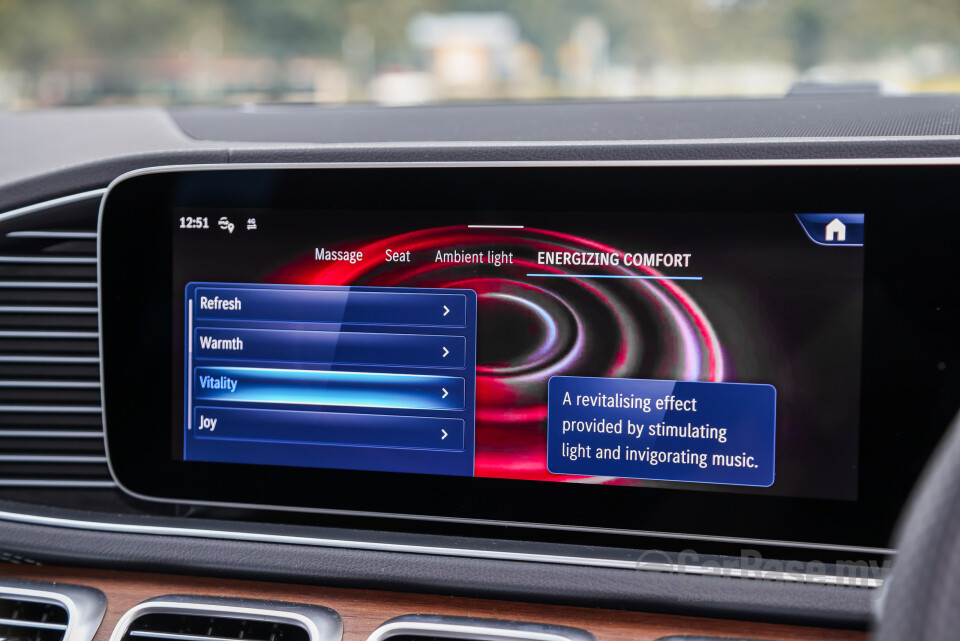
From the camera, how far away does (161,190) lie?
130 cm

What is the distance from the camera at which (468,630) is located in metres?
1.16

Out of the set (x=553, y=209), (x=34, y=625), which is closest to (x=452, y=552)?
(x=553, y=209)

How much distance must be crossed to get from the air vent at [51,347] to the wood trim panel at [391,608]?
16cm

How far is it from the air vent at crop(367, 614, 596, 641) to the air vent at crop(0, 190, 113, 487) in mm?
540

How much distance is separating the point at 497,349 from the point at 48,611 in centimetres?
79

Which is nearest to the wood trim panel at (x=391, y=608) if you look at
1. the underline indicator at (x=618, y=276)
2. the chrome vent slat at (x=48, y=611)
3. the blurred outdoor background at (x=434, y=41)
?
the chrome vent slat at (x=48, y=611)

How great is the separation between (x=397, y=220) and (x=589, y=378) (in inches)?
13.7

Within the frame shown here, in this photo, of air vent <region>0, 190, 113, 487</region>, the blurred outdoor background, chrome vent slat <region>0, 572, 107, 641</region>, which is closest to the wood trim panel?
chrome vent slat <region>0, 572, 107, 641</region>

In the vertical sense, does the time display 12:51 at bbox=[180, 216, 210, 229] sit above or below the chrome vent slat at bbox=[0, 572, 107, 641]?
above

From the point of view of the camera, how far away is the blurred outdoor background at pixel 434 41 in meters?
13.3

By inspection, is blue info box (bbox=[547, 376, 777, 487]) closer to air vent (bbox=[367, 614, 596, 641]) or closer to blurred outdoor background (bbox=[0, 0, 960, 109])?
air vent (bbox=[367, 614, 596, 641])

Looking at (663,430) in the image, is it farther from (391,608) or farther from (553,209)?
(391,608)

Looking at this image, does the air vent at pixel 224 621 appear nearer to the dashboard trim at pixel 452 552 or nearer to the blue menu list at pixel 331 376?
the dashboard trim at pixel 452 552

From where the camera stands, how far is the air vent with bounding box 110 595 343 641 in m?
1.21
